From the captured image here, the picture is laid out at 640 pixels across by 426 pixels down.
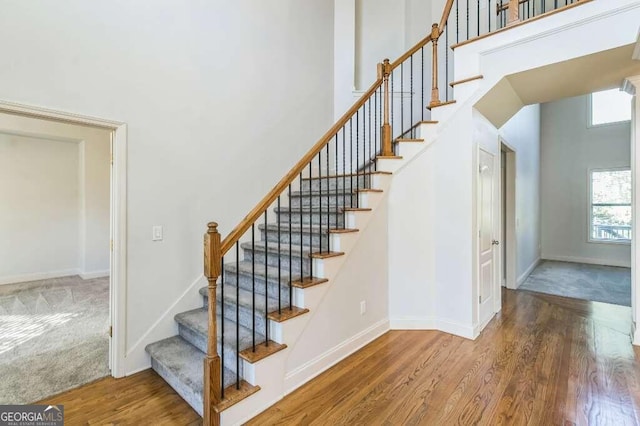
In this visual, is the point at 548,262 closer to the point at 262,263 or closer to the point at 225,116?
the point at 262,263

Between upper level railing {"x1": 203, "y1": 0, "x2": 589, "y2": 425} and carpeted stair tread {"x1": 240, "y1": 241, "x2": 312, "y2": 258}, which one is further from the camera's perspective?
carpeted stair tread {"x1": 240, "y1": 241, "x2": 312, "y2": 258}

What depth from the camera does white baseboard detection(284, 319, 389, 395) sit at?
7.20 feet

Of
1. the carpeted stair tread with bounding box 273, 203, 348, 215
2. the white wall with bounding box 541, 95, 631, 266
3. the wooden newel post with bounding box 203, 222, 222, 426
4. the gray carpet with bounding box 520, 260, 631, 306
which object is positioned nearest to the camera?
the wooden newel post with bounding box 203, 222, 222, 426

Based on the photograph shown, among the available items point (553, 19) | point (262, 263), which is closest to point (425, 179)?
point (553, 19)

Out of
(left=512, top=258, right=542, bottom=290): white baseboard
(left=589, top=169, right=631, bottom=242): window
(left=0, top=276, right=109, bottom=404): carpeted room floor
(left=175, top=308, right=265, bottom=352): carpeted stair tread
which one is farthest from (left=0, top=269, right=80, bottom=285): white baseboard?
(left=589, top=169, right=631, bottom=242): window

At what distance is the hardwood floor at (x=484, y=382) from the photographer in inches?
74.7

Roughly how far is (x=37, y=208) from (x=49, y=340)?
3.69 meters

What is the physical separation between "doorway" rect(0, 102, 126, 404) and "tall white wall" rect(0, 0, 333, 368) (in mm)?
146

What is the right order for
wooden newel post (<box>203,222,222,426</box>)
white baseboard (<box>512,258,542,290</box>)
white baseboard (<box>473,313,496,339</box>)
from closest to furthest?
wooden newel post (<box>203,222,222,426</box>)
white baseboard (<box>473,313,496,339</box>)
white baseboard (<box>512,258,542,290</box>)

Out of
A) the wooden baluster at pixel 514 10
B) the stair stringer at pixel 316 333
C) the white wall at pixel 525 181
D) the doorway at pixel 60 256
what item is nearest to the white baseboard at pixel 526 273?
the white wall at pixel 525 181

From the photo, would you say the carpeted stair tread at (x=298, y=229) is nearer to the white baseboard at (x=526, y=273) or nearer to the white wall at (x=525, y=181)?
the white wall at (x=525, y=181)

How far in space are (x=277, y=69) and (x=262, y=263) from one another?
2.40m

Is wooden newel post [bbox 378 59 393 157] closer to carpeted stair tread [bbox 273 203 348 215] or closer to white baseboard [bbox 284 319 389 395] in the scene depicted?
carpeted stair tread [bbox 273 203 348 215]

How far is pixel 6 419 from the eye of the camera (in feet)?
6.13
